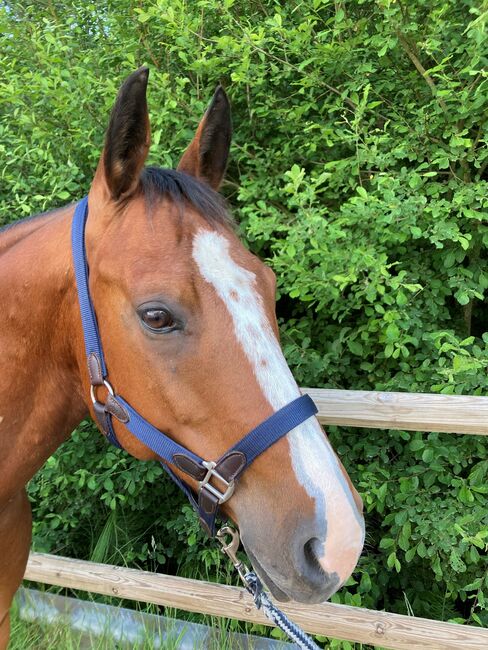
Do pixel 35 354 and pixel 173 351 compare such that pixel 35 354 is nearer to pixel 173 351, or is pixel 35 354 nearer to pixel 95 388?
pixel 95 388

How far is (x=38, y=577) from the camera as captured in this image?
2818mm

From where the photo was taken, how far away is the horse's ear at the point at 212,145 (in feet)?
5.18

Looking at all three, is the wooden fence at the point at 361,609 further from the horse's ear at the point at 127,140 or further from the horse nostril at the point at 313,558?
the horse's ear at the point at 127,140

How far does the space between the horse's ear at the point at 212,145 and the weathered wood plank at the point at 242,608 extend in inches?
75.8

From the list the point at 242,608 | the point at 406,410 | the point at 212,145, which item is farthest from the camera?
the point at 242,608

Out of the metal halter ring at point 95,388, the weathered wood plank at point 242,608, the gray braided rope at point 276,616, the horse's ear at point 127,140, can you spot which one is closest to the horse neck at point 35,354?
the metal halter ring at point 95,388

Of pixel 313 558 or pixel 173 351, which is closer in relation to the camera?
pixel 313 558

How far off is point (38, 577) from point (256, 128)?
2.93 metres

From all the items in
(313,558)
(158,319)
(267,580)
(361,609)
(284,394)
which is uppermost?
(158,319)

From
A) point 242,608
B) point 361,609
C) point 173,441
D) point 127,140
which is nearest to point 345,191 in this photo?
point 127,140

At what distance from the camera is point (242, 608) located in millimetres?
2301

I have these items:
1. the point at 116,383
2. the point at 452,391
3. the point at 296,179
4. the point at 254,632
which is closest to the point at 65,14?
the point at 296,179

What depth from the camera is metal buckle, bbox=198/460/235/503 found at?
3.82 feet

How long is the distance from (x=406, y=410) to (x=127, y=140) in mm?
1450
